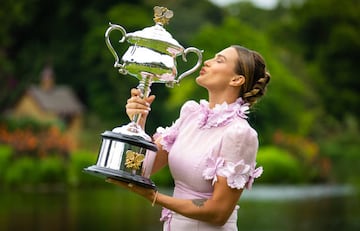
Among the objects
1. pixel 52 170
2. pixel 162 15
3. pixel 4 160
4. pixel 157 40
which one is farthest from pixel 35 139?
pixel 157 40

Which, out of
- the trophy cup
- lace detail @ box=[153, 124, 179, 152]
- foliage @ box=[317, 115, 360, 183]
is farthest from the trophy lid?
foliage @ box=[317, 115, 360, 183]

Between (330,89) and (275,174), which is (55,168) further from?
(330,89)

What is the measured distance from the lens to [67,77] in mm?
44438

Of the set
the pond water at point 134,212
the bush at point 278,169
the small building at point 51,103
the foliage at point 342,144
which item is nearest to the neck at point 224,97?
the pond water at point 134,212

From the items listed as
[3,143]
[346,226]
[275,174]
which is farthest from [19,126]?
[346,226]

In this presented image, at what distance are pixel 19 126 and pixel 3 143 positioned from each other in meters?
1.69

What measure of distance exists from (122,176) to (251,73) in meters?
0.54

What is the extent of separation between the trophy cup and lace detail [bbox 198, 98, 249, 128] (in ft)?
0.54

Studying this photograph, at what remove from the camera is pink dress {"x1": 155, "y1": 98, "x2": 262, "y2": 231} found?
3.64m

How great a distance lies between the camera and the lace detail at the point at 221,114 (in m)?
3.72

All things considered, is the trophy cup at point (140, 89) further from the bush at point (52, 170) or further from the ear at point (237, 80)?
the bush at point (52, 170)

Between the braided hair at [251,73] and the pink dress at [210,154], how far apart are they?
0.14 ft

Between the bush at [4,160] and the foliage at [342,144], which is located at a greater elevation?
the foliage at [342,144]

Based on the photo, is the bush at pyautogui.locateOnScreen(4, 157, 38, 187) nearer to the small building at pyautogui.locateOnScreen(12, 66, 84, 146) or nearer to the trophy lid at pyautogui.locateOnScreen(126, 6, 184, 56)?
the small building at pyautogui.locateOnScreen(12, 66, 84, 146)
